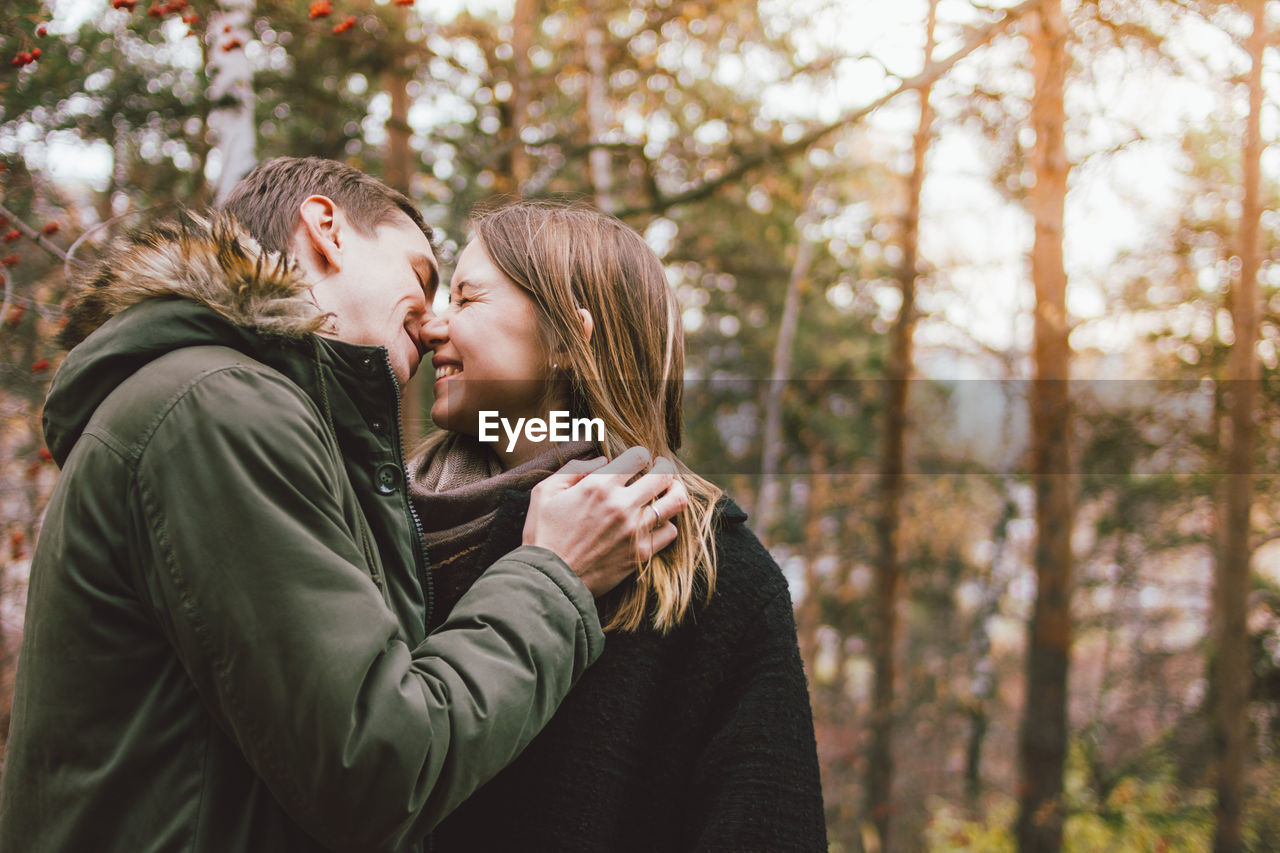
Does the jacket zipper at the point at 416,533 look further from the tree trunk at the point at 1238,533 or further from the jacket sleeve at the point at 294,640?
the tree trunk at the point at 1238,533

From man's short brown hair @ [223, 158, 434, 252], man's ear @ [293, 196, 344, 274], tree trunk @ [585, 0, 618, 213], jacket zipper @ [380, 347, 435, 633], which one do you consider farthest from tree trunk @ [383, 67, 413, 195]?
jacket zipper @ [380, 347, 435, 633]

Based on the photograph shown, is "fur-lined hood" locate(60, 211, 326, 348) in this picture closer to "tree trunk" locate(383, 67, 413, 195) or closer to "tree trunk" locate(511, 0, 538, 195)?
"tree trunk" locate(511, 0, 538, 195)

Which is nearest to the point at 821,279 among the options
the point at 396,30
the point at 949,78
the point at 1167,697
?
the point at 949,78

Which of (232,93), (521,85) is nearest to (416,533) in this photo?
(232,93)

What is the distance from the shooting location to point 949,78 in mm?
7035

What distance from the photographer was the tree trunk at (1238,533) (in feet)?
22.5

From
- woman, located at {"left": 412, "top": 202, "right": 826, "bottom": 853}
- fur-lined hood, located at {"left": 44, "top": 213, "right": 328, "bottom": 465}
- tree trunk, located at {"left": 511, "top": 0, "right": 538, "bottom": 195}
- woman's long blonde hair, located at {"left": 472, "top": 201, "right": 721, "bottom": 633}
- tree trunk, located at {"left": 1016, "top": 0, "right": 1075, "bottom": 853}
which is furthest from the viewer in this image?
tree trunk, located at {"left": 1016, "top": 0, "right": 1075, "bottom": 853}

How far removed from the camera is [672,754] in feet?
5.72

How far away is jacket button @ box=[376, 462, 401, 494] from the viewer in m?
1.45

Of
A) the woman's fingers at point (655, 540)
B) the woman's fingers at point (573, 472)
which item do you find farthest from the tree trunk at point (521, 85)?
the woman's fingers at point (655, 540)

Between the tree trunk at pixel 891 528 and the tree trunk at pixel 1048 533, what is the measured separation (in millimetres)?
1601

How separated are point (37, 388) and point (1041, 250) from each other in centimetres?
801

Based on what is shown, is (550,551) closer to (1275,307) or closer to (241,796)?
(241,796)

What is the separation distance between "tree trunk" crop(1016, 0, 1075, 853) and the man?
8.00 m
